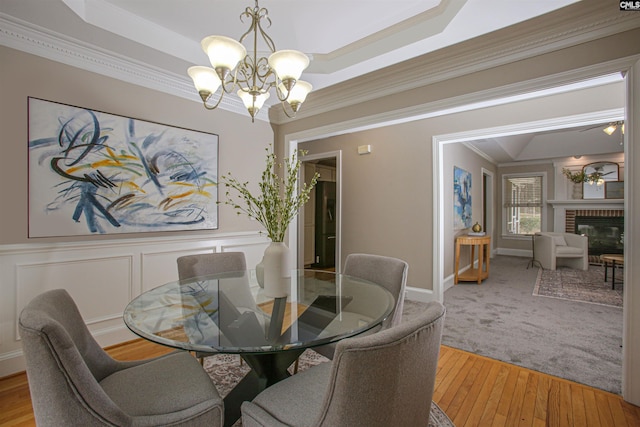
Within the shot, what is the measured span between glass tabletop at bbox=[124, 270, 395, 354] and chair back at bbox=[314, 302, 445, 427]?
334mm

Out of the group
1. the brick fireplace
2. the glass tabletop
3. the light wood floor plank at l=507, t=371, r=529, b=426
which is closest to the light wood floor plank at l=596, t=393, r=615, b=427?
the light wood floor plank at l=507, t=371, r=529, b=426

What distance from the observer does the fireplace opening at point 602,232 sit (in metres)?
6.75

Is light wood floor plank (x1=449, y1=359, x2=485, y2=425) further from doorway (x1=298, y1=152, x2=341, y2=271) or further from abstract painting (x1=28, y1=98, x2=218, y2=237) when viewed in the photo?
doorway (x1=298, y1=152, x2=341, y2=271)

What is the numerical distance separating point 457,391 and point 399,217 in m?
2.41

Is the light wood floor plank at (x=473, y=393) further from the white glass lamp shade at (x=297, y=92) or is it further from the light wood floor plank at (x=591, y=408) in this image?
the white glass lamp shade at (x=297, y=92)

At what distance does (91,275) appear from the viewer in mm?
2479

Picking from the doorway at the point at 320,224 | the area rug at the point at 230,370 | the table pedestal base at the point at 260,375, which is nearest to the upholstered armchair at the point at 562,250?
the doorway at the point at 320,224

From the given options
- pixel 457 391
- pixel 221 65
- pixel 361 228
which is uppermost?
Answer: pixel 221 65

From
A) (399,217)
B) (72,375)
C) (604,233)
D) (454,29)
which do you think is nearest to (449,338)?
(399,217)

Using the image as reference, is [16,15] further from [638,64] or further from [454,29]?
[638,64]

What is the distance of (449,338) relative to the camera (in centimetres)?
282

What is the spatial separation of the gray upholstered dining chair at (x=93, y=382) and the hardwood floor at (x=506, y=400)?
3.20ft

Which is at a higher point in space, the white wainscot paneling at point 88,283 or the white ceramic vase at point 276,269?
the white ceramic vase at point 276,269

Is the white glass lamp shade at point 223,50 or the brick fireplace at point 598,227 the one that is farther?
the brick fireplace at point 598,227
